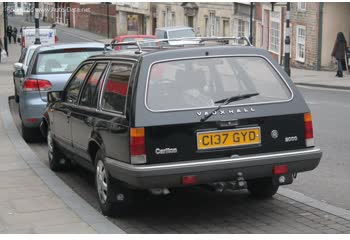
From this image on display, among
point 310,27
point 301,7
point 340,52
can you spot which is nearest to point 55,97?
point 340,52

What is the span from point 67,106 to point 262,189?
245cm

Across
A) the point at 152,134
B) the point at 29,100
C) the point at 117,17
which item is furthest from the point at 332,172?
the point at 117,17

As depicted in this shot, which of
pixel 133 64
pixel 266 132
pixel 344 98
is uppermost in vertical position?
pixel 133 64

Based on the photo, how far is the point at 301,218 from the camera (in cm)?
675

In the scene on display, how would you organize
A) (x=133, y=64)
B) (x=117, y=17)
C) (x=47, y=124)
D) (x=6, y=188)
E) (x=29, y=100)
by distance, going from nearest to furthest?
(x=133, y=64), (x=6, y=188), (x=47, y=124), (x=29, y=100), (x=117, y=17)

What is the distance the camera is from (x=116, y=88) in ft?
22.4

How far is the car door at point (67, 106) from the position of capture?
8.10 meters

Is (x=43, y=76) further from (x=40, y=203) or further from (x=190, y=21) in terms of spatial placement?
(x=190, y=21)

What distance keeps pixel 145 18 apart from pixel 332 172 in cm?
5638

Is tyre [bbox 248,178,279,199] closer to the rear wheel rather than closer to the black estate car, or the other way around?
the black estate car

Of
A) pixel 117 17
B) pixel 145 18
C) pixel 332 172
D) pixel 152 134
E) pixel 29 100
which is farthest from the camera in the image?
pixel 117 17

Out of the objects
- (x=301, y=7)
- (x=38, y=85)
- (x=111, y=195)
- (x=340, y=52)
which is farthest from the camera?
(x=301, y=7)

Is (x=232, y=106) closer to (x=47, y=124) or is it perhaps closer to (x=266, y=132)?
(x=266, y=132)

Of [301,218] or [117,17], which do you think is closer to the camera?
[301,218]
